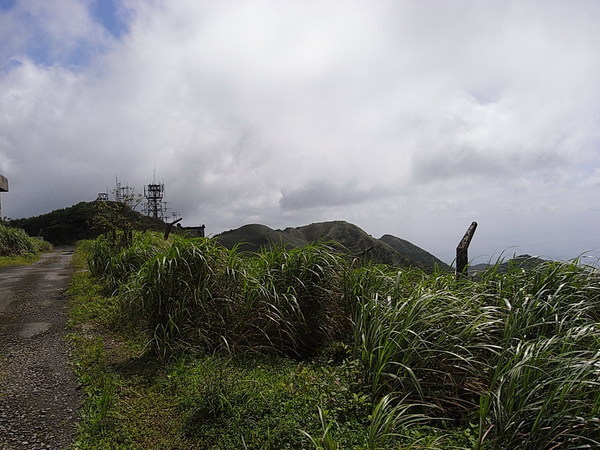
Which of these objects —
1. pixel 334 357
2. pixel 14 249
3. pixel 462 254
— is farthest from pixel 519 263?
pixel 14 249

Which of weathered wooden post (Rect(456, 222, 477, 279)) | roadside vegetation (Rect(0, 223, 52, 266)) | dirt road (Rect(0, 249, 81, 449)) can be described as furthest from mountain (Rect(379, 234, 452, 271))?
roadside vegetation (Rect(0, 223, 52, 266))

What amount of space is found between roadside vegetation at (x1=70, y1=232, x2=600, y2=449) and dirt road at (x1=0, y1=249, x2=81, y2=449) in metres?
0.19

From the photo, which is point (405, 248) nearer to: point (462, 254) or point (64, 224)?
point (462, 254)

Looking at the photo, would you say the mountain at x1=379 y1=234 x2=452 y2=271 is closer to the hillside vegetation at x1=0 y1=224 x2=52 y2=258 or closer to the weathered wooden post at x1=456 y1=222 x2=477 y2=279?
the weathered wooden post at x1=456 y1=222 x2=477 y2=279

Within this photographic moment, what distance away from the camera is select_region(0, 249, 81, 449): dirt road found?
2.87 m

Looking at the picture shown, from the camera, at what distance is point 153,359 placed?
13.5ft

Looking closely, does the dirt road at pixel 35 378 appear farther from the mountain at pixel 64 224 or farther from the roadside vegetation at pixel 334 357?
the mountain at pixel 64 224

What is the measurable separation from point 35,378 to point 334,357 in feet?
8.90

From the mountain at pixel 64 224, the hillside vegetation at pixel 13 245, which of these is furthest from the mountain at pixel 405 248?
the mountain at pixel 64 224

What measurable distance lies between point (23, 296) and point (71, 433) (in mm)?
5716

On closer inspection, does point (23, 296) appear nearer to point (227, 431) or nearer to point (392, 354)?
point (227, 431)

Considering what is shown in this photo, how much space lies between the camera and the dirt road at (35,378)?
2867mm

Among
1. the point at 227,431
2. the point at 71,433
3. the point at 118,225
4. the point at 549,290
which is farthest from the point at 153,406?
the point at 118,225

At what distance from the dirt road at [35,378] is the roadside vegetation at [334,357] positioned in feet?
0.62
